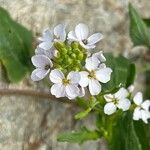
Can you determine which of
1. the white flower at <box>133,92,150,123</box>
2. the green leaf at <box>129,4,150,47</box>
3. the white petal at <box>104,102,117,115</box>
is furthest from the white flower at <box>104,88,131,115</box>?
the green leaf at <box>129,4,150,47</box>

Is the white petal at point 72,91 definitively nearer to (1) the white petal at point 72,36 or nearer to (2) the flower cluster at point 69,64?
(2) the flower cluster at point 69,64

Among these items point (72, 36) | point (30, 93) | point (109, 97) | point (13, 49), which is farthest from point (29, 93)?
point (72, 36)

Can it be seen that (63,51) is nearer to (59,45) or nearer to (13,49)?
(59,45)

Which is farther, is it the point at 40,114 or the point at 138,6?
the point at 138,6

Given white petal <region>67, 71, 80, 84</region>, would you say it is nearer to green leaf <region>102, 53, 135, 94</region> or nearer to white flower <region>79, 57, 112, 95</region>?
white flower <region>79, 57, 112, 95</region>

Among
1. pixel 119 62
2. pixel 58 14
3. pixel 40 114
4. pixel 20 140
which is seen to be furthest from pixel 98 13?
pixel 20 140

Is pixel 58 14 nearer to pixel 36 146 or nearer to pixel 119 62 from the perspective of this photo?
pixel 119 62
